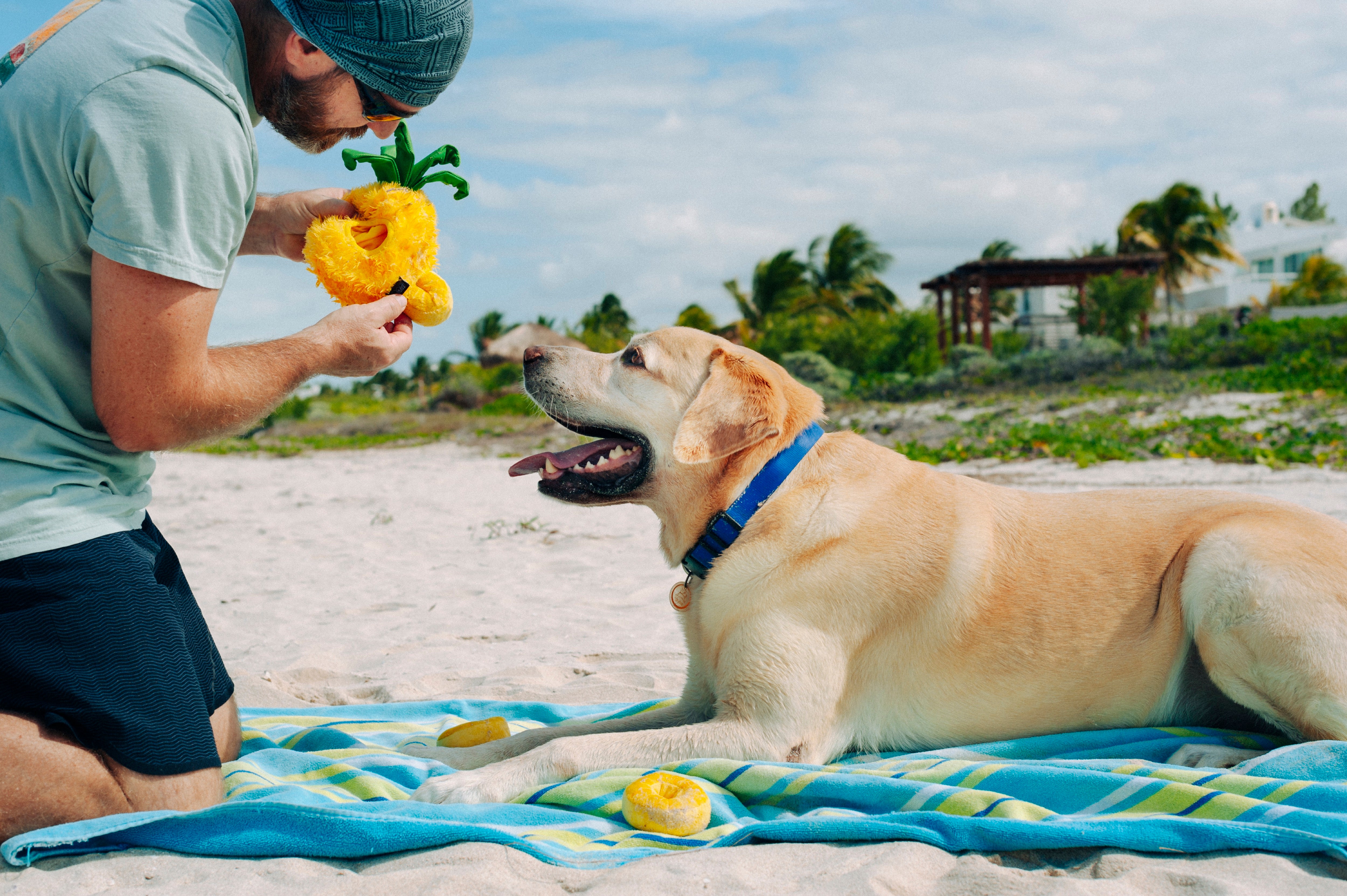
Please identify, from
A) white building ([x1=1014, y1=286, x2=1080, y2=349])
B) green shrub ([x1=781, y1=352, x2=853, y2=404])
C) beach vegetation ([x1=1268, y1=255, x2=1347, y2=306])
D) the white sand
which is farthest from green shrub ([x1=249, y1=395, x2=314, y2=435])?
beach vegetation ([x1=1268, y1=255, x2=1347, y2=306])

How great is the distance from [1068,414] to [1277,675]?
11.6 metres

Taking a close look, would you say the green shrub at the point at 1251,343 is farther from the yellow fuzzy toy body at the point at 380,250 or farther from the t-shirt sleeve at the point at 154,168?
the t-shirt sleeve at the point at 154,168

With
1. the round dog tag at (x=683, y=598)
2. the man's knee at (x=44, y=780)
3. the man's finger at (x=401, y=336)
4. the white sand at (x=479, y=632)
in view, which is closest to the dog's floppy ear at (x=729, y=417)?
the round dog tag at (x=683, y=598)

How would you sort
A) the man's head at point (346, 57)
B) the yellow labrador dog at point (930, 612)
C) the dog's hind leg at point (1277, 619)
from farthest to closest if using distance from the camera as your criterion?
the yellow labrador dog at point (930, 612), the dog's hind leg at point (1277, 619), the man's head at point (346, 57)

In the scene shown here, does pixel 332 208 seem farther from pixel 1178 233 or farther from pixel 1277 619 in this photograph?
pixel 1178 233

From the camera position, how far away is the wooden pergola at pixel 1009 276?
24953 millimetres

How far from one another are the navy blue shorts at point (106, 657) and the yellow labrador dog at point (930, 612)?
0.78m

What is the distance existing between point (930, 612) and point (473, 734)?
175 cm

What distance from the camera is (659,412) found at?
3.52 meters

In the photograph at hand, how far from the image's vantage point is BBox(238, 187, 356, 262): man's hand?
343 cm

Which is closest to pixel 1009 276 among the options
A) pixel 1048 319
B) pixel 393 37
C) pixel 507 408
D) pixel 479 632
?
pixel 507 408

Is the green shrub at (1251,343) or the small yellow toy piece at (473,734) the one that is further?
the green shrub at (1251,343)

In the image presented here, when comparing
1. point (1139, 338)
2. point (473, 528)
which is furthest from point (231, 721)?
point (1139, 338)

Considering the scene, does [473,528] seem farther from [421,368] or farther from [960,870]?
[421,368]
